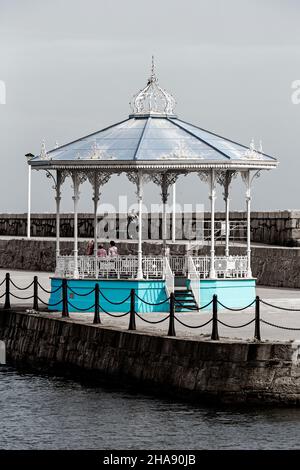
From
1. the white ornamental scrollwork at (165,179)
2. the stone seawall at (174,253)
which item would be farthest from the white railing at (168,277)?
the white ornamental scrollwork at (165,179)

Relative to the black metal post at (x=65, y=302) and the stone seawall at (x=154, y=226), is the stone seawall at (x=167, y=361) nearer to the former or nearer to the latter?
the black metal post at (x=65, y=302)

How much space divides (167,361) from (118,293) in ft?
23.2

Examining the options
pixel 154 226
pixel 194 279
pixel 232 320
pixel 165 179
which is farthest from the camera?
pixel 154 226

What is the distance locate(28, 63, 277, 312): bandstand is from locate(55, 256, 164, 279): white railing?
2cm

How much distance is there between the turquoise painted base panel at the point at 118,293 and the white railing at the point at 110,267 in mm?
308

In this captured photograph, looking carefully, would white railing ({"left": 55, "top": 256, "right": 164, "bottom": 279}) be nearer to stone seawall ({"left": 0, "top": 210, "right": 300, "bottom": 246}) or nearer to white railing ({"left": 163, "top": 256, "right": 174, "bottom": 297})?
white railing ({"left": 163, "top": 256, "right": 174, "bottom": 297})

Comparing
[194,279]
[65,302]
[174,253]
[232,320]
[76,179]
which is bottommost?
[232,320]

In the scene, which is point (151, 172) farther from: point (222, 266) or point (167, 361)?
point (167, 361)

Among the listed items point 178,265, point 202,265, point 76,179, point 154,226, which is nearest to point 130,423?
point 202,265

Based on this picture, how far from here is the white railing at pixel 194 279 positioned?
123 feet

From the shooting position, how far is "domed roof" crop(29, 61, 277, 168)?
37.5 m

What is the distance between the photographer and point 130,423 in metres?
27.9

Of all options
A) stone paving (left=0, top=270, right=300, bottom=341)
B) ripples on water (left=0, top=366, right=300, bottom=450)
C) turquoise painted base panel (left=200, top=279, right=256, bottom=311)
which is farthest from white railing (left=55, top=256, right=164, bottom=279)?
ripples on water (left=0, top=366, right=300, bottom=450)
